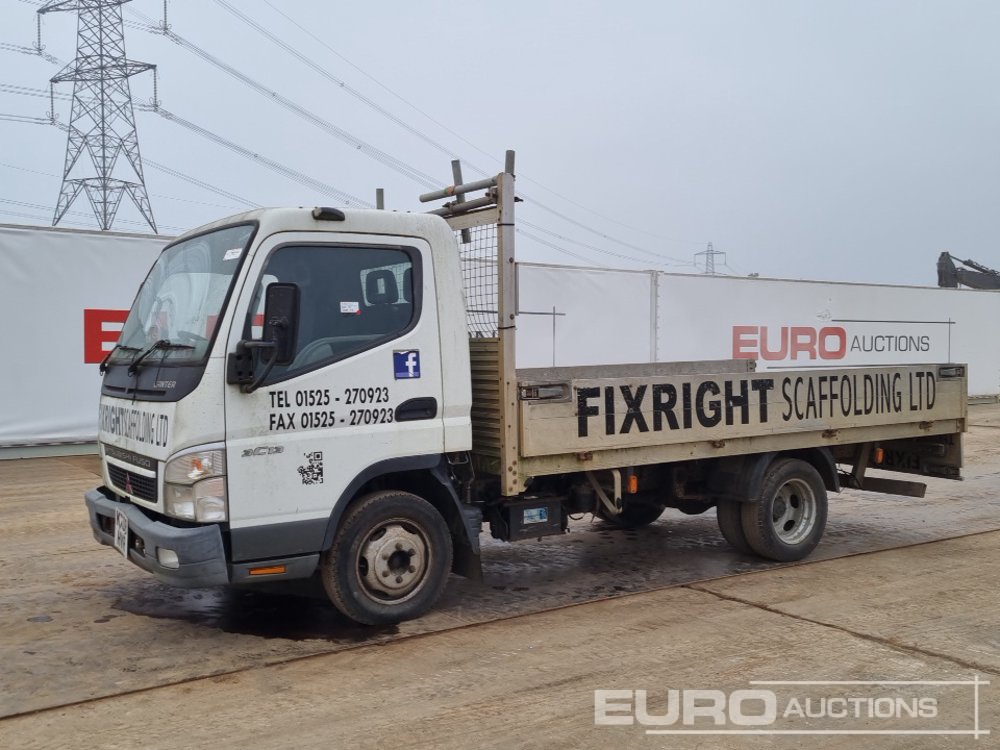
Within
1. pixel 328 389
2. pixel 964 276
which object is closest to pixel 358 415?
pixel 328 389

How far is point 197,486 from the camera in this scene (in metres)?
4.83

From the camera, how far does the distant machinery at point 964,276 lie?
29.6 m

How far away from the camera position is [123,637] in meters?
5.38

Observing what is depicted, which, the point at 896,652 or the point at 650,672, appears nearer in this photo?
the point at 650,672

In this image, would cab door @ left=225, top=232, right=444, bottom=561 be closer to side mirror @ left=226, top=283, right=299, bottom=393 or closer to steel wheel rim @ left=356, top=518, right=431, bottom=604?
side mirror @ left=226, top=283, right=299, bottom=393

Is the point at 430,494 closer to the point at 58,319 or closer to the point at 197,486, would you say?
the point at 197,486

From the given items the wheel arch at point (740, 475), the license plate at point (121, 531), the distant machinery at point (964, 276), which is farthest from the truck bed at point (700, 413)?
the distant machinery at point (964, 276)

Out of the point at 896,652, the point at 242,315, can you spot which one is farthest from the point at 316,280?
the point at 896,652

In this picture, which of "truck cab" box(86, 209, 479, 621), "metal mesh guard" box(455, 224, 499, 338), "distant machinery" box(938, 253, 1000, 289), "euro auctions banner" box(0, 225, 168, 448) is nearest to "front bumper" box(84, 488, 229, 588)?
"truck cab" box(86, 209, 479, 621)

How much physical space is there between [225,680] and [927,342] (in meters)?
20.1

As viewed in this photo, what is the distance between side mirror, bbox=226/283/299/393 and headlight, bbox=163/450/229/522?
429 millimetres

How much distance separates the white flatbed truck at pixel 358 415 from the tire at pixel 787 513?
0.54 metres

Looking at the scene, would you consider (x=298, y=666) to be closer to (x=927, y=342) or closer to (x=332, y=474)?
(x=332, y=474)

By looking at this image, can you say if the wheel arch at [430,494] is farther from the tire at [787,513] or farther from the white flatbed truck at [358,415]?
the tire at [787,513]
